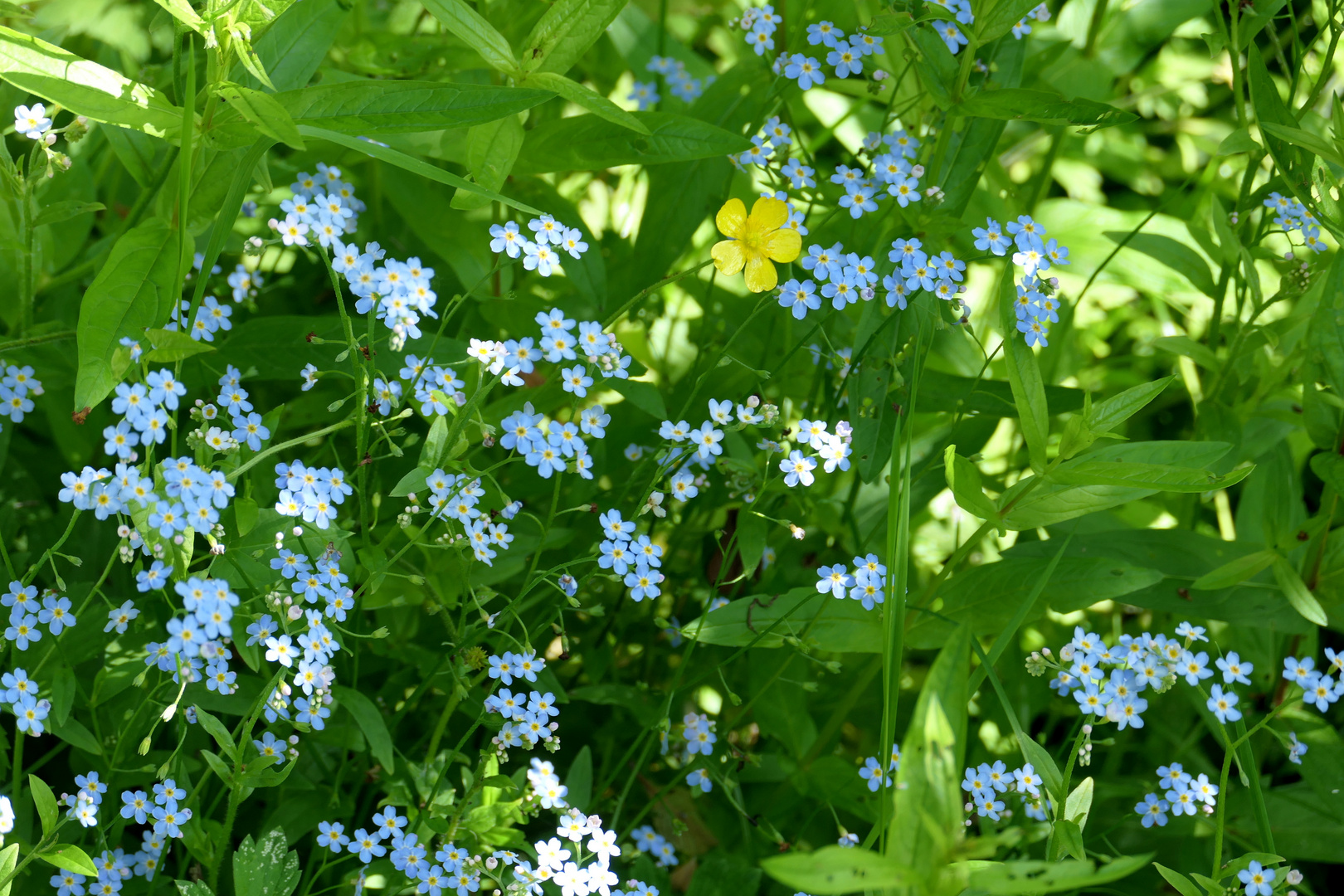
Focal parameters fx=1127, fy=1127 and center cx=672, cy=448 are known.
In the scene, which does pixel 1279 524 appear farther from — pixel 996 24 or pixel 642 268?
pixel 642 268

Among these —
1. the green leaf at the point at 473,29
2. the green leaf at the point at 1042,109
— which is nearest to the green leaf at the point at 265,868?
the green leaf at the point at 473,29

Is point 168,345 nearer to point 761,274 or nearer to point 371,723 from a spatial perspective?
point 371,723

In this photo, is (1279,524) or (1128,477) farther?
(1279,524)

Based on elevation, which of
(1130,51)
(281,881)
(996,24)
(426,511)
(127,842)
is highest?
(1130,51)

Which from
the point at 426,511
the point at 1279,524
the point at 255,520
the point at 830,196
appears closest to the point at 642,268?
the point at 830,196

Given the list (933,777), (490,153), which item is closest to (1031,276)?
(490,153)

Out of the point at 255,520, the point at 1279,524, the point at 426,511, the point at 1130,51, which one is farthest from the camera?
the point at 1130,51

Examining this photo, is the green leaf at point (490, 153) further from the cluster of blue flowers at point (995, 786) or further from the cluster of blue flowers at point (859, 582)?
the cluster of blue flowers at point (995, 786)

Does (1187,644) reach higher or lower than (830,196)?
lower
